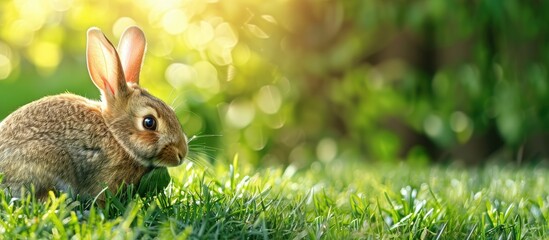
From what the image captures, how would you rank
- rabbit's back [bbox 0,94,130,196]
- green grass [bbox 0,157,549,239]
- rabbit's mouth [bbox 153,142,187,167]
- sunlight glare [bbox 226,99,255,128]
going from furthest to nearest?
sunlight glare [bbox 226,99,255,128] < rabbit's mouth [bbox 153,142,187,167] < rabbit's back [bbox 0,94,130,196] < green grass [bbox 0,157,549,239]

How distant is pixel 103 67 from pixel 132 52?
29 cm

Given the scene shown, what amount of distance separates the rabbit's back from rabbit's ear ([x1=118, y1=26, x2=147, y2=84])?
10.7 inches

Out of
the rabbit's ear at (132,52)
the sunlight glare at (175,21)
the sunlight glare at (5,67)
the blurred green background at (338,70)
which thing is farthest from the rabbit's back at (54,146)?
the sunlight glare at (5,67)

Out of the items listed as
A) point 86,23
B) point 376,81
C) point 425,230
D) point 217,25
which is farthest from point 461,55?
point 425,230

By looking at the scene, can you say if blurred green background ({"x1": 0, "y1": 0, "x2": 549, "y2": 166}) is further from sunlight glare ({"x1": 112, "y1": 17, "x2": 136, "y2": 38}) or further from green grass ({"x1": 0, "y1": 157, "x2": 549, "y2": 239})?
green grass ({"x1": 0, "y1": 157, "x2": 549, "y2": 239})

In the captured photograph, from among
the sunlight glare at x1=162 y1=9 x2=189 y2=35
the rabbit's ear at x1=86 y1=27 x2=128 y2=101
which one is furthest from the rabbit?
the sunlight glare at x1=162 y1=9 x2=189 y2=35

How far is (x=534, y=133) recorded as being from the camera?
8.03 meters

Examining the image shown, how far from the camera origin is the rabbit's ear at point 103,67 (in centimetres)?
328

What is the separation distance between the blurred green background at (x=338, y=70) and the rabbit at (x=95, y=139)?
3.85 meters

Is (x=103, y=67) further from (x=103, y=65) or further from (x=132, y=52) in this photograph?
(x=132, y=52)

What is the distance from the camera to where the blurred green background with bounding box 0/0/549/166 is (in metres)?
7.44

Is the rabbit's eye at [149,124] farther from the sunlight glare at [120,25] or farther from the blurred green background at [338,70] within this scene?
the sunlight glare at [120,25]

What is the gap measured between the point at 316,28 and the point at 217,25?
0.91 meters

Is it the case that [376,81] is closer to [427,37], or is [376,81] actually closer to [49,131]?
[427,37]
